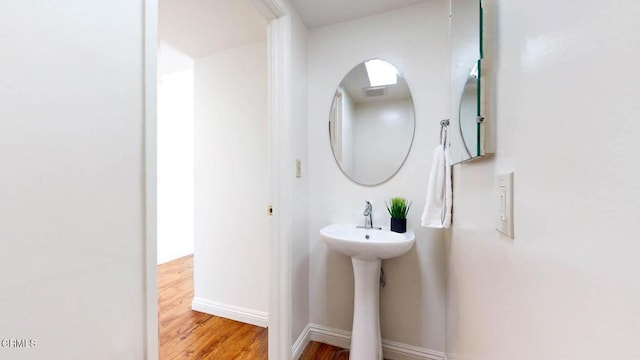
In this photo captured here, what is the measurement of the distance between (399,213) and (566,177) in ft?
4.01

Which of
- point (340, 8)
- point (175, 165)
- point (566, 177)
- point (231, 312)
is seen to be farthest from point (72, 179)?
point (175, 165)

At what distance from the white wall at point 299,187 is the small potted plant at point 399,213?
0.60 m

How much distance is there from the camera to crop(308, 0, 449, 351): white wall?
154 cm

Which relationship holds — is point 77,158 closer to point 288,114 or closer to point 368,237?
point 288,114

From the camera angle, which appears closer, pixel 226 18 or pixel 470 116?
pixel 470 116

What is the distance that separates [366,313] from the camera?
145 centimetres

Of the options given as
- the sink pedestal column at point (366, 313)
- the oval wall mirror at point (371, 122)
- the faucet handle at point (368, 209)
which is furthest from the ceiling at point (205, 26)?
the sink pedestal column at point (366, 313)

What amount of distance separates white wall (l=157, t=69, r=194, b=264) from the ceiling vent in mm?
2585

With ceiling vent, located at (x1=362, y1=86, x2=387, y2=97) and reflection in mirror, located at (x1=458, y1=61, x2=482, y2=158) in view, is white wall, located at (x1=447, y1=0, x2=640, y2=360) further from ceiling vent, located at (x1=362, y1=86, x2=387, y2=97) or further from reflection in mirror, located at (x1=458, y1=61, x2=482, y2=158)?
ceiling vent, located at (x1=362, y1=86, x2=387, y2=97)

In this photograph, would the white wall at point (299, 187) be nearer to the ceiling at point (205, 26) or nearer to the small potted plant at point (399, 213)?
the ceiling at point (205, 26)

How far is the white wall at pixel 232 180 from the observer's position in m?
1.99

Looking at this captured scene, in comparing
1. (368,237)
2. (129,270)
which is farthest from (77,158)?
(368,237)

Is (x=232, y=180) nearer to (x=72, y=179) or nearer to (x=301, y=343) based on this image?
(x=301, y=343)

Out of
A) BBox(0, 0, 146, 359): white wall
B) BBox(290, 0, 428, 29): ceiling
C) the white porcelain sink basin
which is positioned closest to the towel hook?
the white porcelain sink basin
